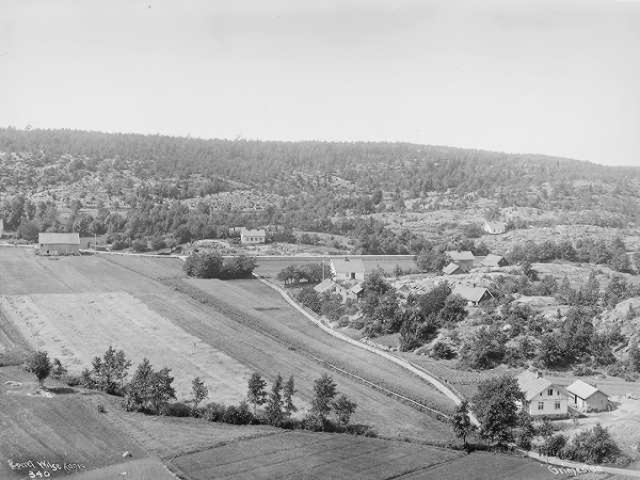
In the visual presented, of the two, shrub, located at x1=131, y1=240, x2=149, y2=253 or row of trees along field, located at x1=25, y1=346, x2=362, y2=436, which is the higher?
shrub, located at x1=131, y1=240, x2=149, y2=253

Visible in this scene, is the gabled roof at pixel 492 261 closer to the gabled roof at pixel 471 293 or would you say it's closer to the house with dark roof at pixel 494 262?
the house with dark roof at pixel 494 262

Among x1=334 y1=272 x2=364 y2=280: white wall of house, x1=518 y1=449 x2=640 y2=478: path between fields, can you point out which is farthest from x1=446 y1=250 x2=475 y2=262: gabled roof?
x1=518 y1=449 x2=640 y2=478: path between fields

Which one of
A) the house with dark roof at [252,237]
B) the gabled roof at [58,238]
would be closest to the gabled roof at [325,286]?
the house with dark roof at [252,237]

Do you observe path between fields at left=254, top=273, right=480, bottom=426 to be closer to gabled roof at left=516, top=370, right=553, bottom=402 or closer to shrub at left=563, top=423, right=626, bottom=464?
gabled roof at left=516, top=370, right=553, bottom=402

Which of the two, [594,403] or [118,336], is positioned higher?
[594,403]

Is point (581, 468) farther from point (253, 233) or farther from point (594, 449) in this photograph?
point (253, 233)

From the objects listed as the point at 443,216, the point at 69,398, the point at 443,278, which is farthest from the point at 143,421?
the point at 443,216

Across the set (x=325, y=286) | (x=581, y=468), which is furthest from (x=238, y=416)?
(x=325, y=286)
